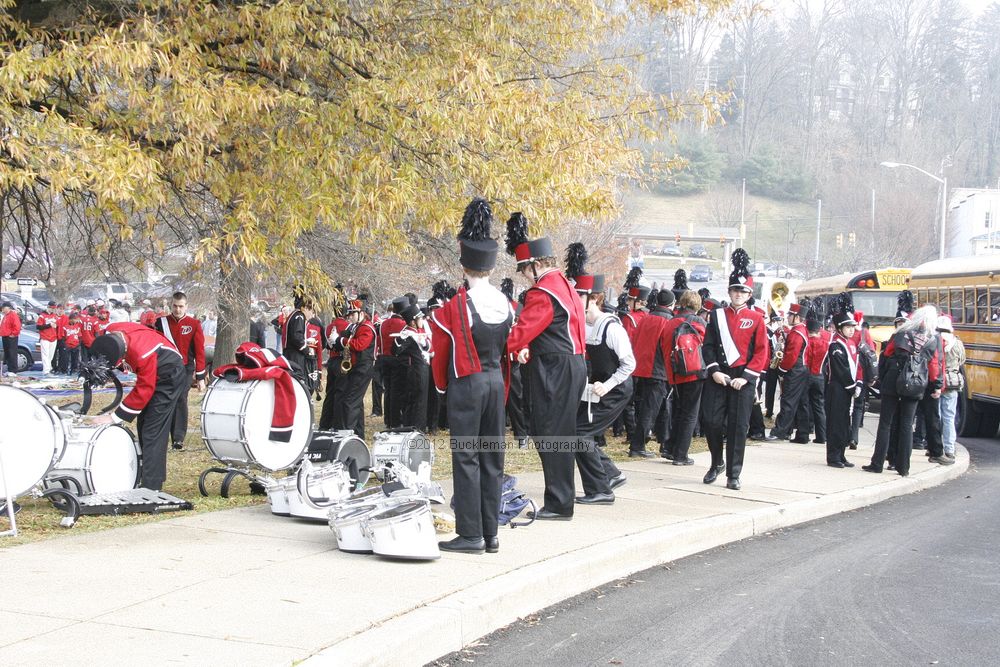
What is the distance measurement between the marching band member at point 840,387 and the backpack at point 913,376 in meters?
1.09

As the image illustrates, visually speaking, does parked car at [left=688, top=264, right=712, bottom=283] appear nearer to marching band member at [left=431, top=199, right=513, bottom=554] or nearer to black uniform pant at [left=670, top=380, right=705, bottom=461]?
black uniform pant at [left=670, top=380, right=705, bottom=461]

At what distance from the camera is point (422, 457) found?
9.63 m

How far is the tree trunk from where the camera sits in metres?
18.7

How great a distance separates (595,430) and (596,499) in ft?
1.88

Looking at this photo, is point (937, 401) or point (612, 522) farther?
point (937, 401)

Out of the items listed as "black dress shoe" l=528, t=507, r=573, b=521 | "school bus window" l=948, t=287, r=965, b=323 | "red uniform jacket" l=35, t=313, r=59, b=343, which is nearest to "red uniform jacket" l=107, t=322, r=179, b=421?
"black dress shoe" l=528, t=507, r=573, b=521

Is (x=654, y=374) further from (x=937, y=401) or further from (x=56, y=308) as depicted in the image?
(x=56, y=308)

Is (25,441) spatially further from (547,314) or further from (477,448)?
(547,314)

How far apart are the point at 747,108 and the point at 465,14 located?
105500 mm

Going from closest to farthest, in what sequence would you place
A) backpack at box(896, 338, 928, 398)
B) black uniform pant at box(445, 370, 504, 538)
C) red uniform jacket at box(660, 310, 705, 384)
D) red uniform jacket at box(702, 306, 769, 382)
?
black uniform pant at box(445, 370, 504, 538) → red uniform jacket at box(702, 306, 769, 382) → backpack at box(896, 338, 928, 398) → red uniform jacket at box(660, 310, 705, 384)

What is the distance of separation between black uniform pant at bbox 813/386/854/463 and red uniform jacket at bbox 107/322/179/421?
781 cm

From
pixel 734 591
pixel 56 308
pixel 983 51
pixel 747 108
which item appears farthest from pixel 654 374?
pixel 983 51

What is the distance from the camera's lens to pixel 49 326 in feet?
100.0

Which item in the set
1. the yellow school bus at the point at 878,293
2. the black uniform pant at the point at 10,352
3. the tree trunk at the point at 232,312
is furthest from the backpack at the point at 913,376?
the black uniform pant at the point at 10,352
